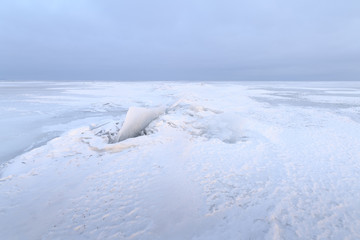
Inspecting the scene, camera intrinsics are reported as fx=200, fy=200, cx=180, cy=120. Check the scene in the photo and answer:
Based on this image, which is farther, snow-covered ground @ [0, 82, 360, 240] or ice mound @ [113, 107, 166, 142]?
ice mound @ [113, 107, 166, 142]

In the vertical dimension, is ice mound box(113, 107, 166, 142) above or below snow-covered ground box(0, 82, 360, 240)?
above

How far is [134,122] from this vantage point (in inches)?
401

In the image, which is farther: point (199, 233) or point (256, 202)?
point (256, 202)

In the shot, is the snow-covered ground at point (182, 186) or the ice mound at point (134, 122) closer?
the snow-covered ground at point (182, 186)

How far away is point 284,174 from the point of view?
230 inches

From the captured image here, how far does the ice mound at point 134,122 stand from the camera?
9.15 meters

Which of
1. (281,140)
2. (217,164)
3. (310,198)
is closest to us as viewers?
(310,198)

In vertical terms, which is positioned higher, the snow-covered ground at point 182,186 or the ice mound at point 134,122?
the ice mound at point 134,122

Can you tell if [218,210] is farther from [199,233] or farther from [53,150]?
[53,150]

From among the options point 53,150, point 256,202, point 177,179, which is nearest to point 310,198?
point 256,202

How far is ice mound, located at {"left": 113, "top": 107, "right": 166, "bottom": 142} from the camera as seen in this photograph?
30.0 ft

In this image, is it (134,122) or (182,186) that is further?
(134,122)

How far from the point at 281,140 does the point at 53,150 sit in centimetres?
909

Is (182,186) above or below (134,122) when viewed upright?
below
